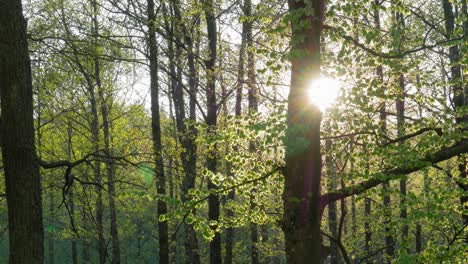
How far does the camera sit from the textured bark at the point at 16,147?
5387mm

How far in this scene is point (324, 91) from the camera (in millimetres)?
6281

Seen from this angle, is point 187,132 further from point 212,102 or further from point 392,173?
point 392,173

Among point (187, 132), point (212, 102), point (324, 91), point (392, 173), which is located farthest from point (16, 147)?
point (212, 102)

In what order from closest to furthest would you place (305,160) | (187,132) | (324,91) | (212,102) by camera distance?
(305,160) < (324,91) < (187,132) < (212,102)

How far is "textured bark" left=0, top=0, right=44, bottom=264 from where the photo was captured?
5387mm

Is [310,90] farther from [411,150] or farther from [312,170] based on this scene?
[411,150]

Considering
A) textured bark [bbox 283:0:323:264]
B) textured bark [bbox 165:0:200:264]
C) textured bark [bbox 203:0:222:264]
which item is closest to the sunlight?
textured bark [bbox 283:0:323:264]

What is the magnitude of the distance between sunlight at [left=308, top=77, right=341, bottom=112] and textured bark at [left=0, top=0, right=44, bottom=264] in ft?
12.0

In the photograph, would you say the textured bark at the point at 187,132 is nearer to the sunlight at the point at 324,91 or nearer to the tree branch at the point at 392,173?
the sunlight at the point at 324,91

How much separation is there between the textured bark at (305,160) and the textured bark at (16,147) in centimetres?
322

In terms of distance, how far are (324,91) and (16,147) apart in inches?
164

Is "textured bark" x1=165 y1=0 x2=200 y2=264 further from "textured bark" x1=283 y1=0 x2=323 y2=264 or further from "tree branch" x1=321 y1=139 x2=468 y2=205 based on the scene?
"textured bark" x1=283 y1=0 x2=323 y2=264

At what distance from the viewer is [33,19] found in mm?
16031

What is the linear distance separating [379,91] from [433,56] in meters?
13.5
